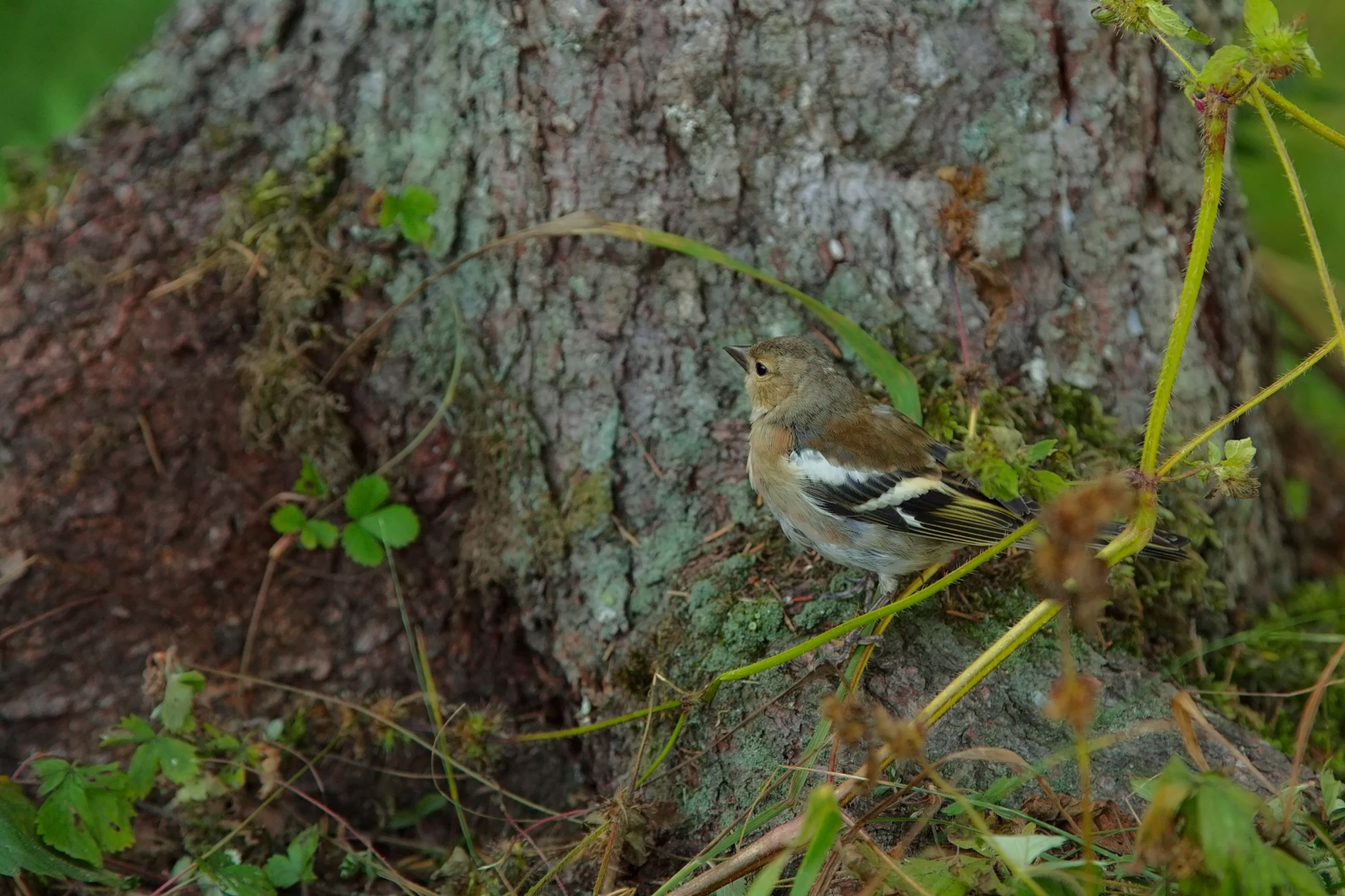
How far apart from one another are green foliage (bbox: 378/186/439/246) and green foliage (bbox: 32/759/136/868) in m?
1.96

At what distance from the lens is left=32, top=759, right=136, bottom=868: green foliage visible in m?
2.84

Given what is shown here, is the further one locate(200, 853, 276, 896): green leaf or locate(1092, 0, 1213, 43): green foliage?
locate(200, 853, 276, 896): green leaf

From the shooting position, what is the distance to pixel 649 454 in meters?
3.69

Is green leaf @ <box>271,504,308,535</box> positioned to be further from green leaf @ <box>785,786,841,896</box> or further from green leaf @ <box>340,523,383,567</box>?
green leaf @ <box>785,786,841,896</box>

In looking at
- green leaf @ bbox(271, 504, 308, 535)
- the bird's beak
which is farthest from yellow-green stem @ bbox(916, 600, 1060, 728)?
green leaf @ bbox(271, 504, 308, 535)

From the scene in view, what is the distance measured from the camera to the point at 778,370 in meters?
3.58

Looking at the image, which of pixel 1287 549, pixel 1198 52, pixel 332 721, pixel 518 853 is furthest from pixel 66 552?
pixel 1287 549

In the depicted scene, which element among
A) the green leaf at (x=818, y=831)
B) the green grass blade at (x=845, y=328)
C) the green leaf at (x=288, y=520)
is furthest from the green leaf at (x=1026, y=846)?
the green leaf at (x=288, y=520)

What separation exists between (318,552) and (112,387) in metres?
0.94

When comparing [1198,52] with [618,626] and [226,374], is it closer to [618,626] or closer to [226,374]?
A: [618,626]

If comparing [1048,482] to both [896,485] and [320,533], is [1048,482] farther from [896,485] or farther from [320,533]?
[320,533]

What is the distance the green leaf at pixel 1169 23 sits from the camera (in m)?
2.27

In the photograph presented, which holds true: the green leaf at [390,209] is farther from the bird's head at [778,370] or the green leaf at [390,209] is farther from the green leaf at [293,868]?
the green leaf at [293,868]

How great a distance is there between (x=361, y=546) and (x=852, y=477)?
171 centimetres
